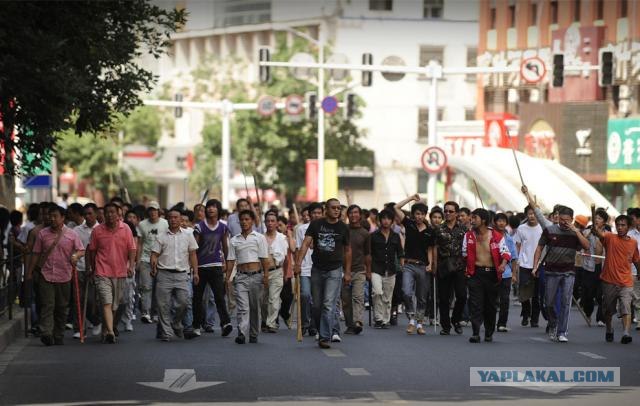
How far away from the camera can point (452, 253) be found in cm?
2345

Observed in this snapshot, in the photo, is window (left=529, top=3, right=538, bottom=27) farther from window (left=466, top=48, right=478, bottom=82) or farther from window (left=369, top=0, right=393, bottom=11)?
window (left=369, top=0, right=393, bottom=11)

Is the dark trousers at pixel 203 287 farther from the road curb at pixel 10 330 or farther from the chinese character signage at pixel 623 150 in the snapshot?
the chinese character signage at pixel 623 150

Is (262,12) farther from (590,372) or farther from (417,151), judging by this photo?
(590,372)

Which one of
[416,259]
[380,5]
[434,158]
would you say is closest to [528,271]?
[416,259]

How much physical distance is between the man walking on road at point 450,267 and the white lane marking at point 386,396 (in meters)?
8.08

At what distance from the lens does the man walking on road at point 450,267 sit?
23.3 meters

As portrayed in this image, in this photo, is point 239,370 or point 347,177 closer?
point 239,370

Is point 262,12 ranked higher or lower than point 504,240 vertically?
higher

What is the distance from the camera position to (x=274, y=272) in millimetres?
23344

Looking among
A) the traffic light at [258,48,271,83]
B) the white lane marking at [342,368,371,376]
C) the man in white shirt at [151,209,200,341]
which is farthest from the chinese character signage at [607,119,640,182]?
the white lane marking at [342,368,371,376]

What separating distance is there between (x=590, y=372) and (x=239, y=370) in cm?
343

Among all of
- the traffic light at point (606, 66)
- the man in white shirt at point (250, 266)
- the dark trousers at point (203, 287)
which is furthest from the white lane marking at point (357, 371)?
the traffic light at point (606, 66)

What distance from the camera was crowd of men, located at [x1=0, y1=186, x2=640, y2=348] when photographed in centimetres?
2116

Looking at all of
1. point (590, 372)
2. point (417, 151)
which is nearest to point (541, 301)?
point (590, 372)
